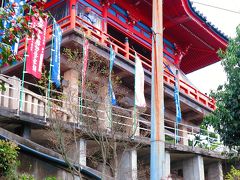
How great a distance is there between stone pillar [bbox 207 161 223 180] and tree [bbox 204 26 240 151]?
21.2 ft

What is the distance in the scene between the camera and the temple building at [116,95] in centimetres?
1076

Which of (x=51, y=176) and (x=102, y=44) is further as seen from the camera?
(x=102, y=44)

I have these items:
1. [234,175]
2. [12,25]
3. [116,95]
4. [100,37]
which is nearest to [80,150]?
[116,95]

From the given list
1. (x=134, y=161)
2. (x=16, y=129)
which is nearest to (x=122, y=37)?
(x=134, y=161)

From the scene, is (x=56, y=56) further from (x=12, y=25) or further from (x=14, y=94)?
(x=12, y=25)

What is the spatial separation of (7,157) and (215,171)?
11005mm

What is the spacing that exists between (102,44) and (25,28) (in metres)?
10.2

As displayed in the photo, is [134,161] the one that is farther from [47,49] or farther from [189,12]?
[189,12]

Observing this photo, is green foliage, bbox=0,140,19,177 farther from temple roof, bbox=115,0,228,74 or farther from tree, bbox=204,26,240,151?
temple roof, bbox=115,0,228,74

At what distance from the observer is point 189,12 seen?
63.8 ft

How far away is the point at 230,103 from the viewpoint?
11305mm

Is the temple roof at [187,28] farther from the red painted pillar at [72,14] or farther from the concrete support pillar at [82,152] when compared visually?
the concrete support pillar at [82,152]

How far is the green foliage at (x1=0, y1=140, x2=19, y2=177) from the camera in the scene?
9.17 metres

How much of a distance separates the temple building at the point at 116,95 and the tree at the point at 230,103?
6.55ft
